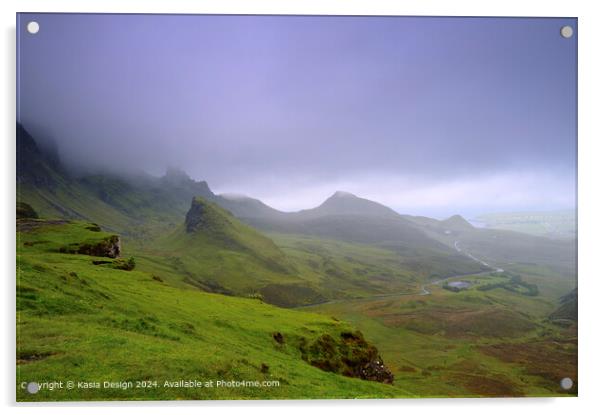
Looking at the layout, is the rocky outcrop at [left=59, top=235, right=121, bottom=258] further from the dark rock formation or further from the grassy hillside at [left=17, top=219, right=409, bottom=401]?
the dark rock formation

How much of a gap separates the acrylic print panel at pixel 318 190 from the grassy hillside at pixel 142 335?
0.11 meters

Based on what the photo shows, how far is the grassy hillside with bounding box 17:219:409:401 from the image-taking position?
10258 mm

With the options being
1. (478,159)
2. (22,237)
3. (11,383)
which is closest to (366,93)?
(478,159)

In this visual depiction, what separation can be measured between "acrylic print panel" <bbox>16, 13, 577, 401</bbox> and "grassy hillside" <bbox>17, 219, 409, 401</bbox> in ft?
0.35

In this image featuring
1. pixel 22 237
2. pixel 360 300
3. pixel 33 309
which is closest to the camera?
pixel 33 309

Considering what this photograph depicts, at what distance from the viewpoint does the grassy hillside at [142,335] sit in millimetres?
10258

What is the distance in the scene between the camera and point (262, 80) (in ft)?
44.7

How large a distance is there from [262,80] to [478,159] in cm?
877

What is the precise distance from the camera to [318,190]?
14180mm

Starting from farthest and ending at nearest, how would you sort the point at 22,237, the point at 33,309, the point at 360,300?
the point at 360,300 < the point at 22,237 < the point at 33,309

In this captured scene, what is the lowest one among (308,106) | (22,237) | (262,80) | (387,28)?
(22,237)

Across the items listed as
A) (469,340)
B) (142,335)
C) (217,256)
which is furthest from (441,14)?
(142,335)

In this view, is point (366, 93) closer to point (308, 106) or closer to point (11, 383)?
point (308, 106)

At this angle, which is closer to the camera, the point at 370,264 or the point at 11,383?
the point at 11,383
